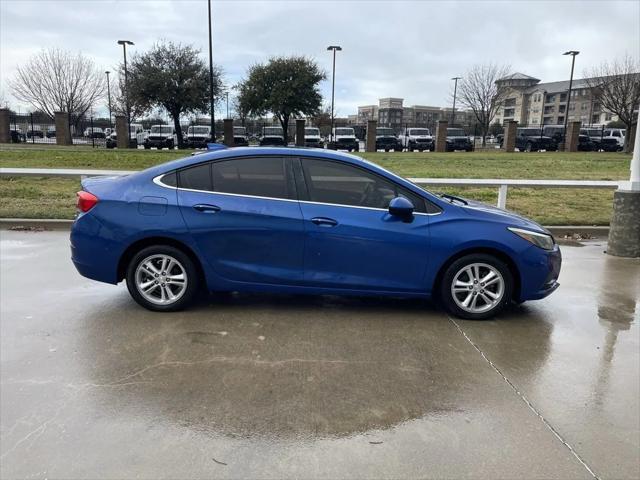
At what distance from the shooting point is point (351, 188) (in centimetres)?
499

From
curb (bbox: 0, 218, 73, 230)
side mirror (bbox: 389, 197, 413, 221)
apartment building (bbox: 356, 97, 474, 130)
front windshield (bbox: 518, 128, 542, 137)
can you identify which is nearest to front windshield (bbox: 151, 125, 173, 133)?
front windshield (bbox: 518, 128, 542, 137)

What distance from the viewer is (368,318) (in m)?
5.04

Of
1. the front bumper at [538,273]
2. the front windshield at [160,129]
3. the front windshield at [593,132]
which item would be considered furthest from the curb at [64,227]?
the front windshield at [593,132]

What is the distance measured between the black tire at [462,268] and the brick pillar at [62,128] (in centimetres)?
3912

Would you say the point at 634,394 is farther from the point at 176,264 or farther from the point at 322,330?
the point at 176,264

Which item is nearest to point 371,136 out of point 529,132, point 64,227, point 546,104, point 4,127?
point 529,132

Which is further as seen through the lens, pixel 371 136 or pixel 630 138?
pixel 630 138

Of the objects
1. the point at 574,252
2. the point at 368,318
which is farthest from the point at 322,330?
the point at 574,252

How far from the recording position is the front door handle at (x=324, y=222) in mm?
4812

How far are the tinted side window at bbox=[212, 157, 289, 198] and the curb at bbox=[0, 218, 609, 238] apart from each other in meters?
5.22

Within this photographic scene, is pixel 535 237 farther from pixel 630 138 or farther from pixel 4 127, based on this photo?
pixel 4 127

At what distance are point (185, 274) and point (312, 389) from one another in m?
1.92

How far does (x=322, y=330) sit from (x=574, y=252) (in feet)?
16.9

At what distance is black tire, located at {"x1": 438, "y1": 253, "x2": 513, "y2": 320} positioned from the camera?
492 cm
